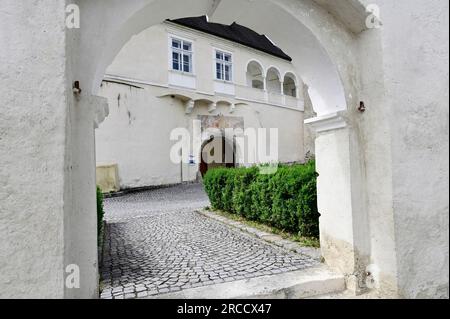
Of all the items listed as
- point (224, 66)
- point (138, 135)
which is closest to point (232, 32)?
point (224, 66)

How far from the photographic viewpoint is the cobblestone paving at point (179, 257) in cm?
283

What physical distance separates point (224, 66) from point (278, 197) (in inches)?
515

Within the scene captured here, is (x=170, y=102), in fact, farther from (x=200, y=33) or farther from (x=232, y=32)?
(x=232, y=32)

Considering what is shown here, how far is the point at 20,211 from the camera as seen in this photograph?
6.02ft

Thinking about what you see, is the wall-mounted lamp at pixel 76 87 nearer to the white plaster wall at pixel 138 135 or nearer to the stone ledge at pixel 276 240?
the stone ledge at pixel 276 240

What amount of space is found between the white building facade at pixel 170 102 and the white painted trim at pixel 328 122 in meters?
10.7

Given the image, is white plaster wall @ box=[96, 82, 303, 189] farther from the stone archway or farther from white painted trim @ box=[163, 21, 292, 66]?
the stone archway

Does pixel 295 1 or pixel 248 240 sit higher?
pixel 295 1

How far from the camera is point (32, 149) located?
187cm

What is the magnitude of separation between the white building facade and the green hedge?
7.05 metres
